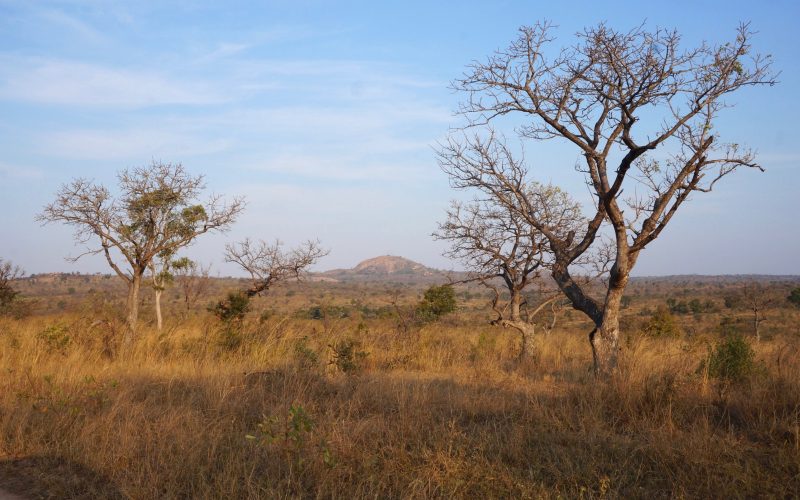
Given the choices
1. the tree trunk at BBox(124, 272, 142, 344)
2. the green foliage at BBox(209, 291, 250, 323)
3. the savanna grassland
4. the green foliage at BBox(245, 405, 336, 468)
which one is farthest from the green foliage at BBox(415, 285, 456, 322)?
the green foliage at BBox(245, 405, 336, 468)

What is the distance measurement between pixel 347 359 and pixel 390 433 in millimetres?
3741

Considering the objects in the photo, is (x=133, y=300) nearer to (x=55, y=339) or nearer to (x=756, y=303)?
(x=55, y=339)

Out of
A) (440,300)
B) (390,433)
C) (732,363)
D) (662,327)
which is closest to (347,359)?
(390,433)

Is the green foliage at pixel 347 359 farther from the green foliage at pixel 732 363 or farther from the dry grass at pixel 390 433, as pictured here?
the green foliage at pixel 732 363

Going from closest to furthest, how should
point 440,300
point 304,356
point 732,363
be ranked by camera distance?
point 732,363, point 304,356, point 440,300

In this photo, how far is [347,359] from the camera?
29.0 ft

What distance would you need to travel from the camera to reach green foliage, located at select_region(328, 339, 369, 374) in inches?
338

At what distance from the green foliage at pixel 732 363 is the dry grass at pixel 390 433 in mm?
381

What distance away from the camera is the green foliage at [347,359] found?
8586 millimetres

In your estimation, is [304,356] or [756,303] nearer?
[304,356]

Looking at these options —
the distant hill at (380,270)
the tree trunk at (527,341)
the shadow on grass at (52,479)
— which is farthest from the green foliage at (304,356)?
the distant hill at (380,270)

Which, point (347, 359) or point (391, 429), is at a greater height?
point (347, 359)

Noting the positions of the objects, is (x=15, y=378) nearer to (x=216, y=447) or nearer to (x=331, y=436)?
(x=216, y=447)

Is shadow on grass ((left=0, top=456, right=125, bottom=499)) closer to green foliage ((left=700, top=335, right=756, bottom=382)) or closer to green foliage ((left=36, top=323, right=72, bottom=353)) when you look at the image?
green foliage ((left=36, top=323, right=72, bottom=353))
